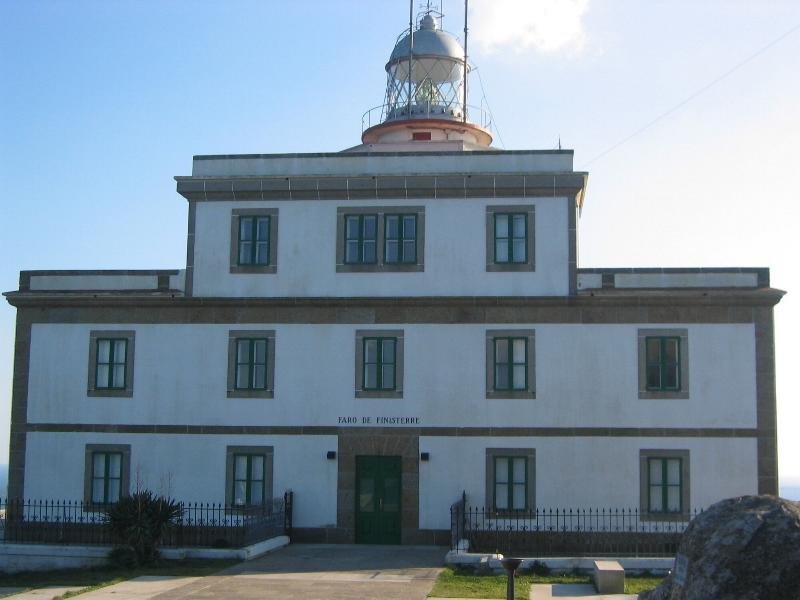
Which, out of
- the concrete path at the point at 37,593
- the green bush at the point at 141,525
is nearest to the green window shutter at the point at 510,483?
the green bush at the point at 141,525

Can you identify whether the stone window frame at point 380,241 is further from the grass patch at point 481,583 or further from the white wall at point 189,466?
the grass patch at point 481,583

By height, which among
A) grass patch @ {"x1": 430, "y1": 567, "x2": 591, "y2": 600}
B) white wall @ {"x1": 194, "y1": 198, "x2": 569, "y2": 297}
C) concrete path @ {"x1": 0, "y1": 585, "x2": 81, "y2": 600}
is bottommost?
concrete path @ {"x1": 0, "y1": 585, "x2": 81, "y2": 600}

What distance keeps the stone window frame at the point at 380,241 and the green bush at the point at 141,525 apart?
7.52 meters

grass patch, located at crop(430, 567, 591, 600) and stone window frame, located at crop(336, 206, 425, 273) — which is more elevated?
stone window frame, located at crop(336, 206, 425, 273)

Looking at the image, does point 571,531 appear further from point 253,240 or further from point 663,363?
point 253,240

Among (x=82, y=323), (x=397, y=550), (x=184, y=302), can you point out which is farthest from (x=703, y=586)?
(x=82, y=323)

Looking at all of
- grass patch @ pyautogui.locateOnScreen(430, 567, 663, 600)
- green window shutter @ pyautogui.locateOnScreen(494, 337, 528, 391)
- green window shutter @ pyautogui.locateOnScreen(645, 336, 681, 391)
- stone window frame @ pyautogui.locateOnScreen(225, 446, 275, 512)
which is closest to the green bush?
stone window frame @ pyautogui.locateOnScreen(225, 446, 275, 512)

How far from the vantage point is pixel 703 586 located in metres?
11.6

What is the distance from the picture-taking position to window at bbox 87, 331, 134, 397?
26.1 m

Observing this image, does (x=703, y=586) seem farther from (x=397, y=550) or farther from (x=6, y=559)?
(x=6, y=559)

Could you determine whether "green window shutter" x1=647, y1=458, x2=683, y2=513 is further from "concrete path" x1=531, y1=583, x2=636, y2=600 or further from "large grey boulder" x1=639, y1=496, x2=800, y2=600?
"large grey boulder" x1=639, y1=496, x2=800, y2=600

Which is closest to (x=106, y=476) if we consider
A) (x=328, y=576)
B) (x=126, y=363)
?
(x=126, y=363)

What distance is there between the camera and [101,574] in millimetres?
20156

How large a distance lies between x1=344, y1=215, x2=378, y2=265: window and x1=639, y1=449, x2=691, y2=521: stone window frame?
7968 mm
